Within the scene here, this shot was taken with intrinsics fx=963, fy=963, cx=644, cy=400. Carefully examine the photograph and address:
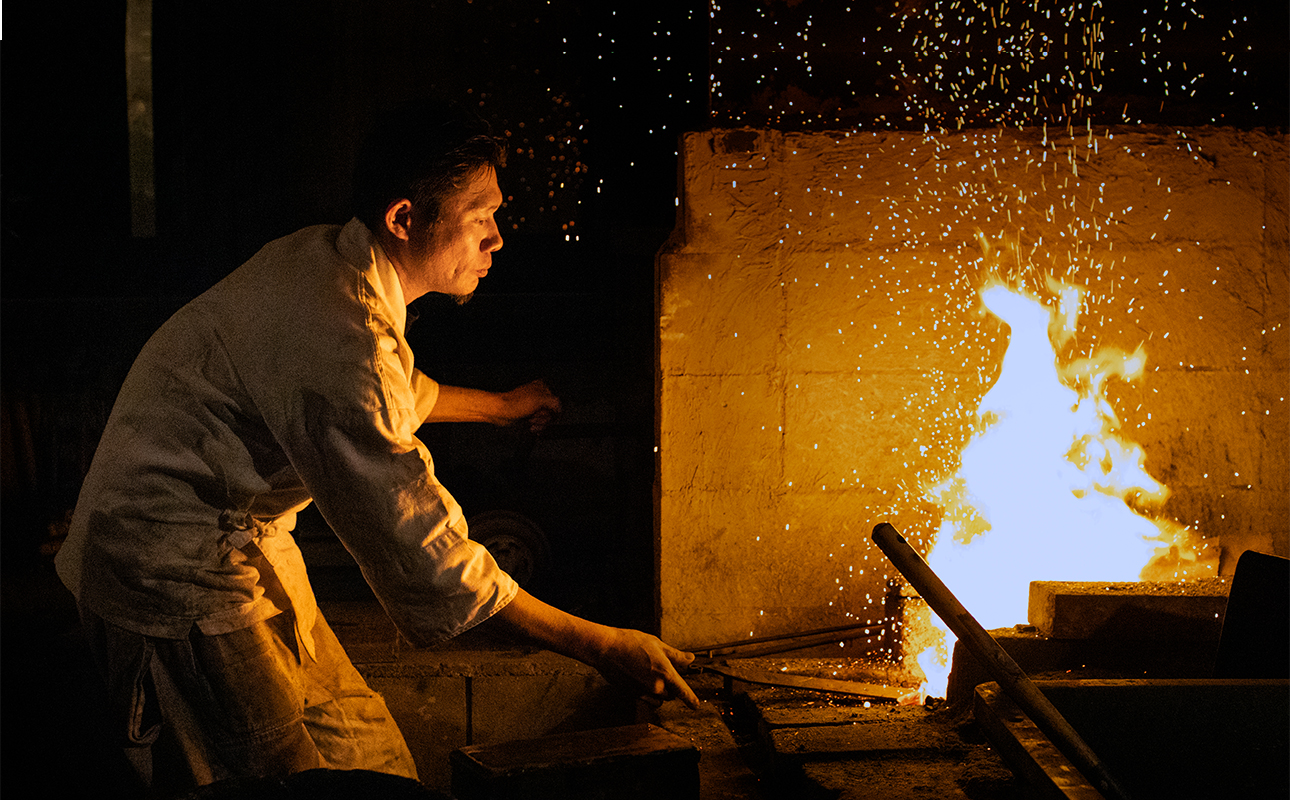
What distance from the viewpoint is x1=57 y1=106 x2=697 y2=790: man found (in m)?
2.68

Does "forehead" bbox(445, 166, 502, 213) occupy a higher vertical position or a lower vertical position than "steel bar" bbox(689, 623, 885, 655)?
higher

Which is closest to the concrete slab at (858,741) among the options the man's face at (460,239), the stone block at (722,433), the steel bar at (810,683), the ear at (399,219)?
the steel bar at (810,683)

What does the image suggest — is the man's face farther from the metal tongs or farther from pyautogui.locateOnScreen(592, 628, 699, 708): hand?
the metal tongs

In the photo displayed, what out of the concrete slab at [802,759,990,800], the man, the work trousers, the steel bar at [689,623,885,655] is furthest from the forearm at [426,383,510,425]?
the concrete slab at [802,759,990,800]

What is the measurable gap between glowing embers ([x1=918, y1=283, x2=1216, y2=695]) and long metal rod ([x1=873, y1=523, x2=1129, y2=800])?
1.21 m

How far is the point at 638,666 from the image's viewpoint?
2678 millimetres

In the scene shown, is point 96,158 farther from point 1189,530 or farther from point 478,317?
point 1189,530

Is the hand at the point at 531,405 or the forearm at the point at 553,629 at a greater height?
the hand at the point at 531,405

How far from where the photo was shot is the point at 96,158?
20.2 feet

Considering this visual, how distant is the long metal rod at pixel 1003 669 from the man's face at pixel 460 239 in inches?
66.9

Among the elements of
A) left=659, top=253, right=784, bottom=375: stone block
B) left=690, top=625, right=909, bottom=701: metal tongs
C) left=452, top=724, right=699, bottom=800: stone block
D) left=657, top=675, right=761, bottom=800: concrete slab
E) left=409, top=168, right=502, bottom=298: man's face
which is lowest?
left=657, top=675, right=761, bottom=800: concrete slab

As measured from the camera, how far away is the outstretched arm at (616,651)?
8.73 feet

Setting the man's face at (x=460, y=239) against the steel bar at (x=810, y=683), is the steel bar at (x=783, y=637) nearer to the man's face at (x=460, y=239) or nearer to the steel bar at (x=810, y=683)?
the steel bar at (x=810, y=683)

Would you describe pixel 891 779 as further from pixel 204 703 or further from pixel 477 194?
pixel 477 194
